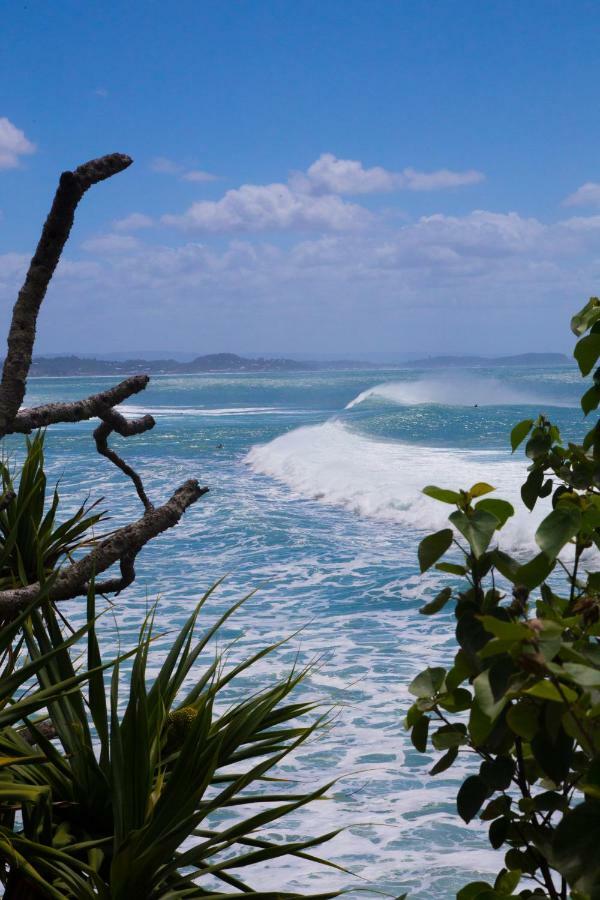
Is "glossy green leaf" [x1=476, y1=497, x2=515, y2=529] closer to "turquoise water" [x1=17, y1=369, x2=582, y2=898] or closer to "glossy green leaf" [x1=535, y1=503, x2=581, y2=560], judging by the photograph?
"glossy green leaf" [x1=535, y1=503, x2=581, y2=560]

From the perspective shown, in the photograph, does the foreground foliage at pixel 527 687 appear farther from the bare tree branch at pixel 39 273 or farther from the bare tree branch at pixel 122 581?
the bare tree branch at pixel 122 581

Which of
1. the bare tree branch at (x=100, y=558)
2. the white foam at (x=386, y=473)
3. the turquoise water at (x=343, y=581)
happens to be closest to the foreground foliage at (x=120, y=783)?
the bare tree branch at (x=100, y=558)

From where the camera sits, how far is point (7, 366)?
1.88 meters

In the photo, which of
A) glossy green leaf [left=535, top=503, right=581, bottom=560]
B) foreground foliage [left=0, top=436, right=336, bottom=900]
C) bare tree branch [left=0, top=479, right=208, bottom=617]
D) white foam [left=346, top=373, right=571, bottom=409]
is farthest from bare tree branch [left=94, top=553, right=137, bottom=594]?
white foam [left=346, top=373, right=571, bottom=409]

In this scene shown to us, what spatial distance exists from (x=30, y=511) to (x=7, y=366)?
1.10m

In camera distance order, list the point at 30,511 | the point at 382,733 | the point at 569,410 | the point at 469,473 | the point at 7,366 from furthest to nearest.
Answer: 1. the point at 569,410
2. the point at 469,473
3. the point at 382,733
4. the point at 30,511
5. the point at 7,366

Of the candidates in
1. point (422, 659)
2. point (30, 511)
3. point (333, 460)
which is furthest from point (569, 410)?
point (30, 511)

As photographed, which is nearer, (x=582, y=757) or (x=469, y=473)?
(x=582, y=757)

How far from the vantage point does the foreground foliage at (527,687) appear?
705mm

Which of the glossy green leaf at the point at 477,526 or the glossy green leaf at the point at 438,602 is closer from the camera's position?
the glossy green leaf at the point at 477,526

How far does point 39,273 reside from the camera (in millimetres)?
1833

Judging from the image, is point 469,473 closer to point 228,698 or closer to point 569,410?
point 228,698

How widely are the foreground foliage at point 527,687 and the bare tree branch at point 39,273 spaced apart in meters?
0.91

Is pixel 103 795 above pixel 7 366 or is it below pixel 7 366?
below
